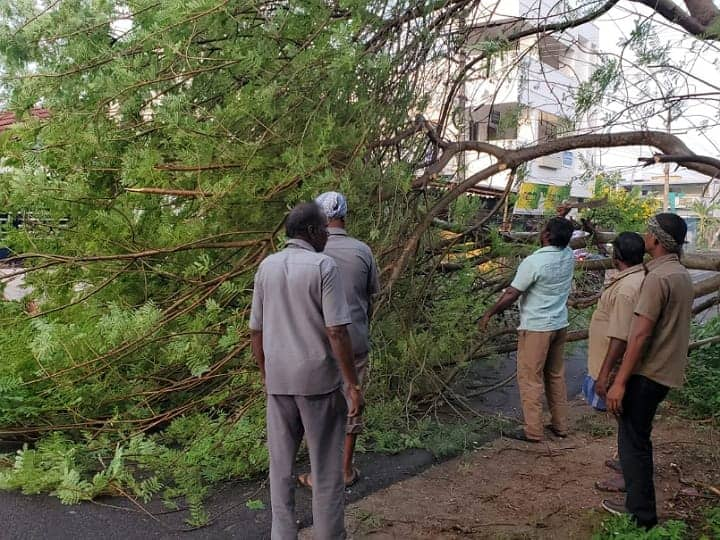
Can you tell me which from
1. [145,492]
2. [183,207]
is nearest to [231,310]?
[183,207]

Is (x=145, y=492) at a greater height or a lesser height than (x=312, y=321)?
lesser

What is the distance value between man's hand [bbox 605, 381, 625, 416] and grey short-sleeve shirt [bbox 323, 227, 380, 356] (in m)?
1.41

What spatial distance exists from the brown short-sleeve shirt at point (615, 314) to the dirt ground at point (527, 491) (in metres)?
0.91

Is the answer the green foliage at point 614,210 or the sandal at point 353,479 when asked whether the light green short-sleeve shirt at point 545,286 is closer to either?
the green foliage at point 614,210

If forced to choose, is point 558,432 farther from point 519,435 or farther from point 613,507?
point 613,507

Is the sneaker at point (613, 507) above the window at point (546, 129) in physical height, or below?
below

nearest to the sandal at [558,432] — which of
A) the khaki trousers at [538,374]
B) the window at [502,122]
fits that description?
the khaki trousers at [538,374]

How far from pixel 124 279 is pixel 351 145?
6.55 ft

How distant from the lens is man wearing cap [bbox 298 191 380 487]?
12.1 feet

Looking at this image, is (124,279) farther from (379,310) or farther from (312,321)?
(312,321)

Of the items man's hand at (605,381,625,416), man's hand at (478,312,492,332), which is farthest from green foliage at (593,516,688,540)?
man's hand at (478,312,492,332)

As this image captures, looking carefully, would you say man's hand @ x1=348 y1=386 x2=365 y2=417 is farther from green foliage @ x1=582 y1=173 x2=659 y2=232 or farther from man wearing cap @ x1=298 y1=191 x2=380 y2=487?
green foliage @ x1=582 y1=173 x2=659 y2=232

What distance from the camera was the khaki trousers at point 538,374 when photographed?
17.1 ft

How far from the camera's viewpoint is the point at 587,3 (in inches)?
217
